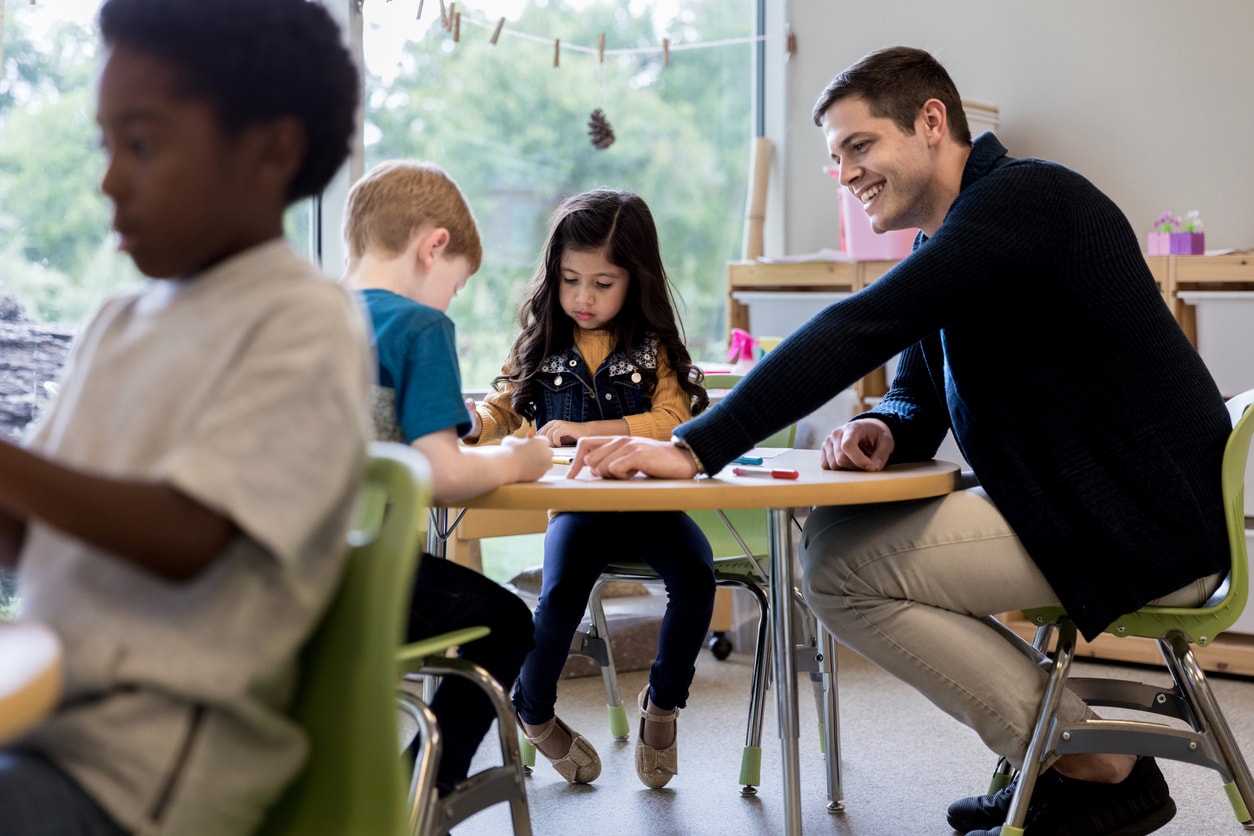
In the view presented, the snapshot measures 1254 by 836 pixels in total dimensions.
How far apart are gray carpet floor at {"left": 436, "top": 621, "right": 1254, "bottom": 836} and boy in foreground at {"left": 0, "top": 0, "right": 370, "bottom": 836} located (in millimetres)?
1337

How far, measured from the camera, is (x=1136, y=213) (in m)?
3.31

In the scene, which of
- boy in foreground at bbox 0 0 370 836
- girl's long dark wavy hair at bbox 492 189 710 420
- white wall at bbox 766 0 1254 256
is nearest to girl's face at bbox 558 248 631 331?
girl's long dark wavy hair at bbox 492 189 710 420

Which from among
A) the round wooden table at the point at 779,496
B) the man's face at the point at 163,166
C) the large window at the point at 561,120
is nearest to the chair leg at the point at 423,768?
the round wooden table at the point at 779,496

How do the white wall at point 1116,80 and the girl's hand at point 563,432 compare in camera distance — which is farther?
the white wall at point 1116,80

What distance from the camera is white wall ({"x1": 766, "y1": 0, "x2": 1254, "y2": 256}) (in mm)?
3189

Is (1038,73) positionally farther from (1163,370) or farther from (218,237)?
(218,237)

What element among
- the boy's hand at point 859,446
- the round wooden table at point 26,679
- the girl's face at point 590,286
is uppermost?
the girl's face at point 590,286

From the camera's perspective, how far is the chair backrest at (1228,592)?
160 cm

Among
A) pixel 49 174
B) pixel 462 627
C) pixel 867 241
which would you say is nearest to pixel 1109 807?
pixel 462 627

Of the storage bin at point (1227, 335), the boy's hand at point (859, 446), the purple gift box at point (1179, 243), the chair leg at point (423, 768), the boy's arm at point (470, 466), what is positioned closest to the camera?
the chair leg at point (423, 768)

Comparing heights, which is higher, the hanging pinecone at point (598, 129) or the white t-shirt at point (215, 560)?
the hanging pinecone at point (598, 129)

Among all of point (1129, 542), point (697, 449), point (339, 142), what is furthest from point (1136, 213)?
point (339, 142)

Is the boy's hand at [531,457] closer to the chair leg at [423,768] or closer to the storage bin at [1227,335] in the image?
the chair leg at [423,768]

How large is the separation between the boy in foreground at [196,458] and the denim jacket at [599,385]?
4.42 feet
